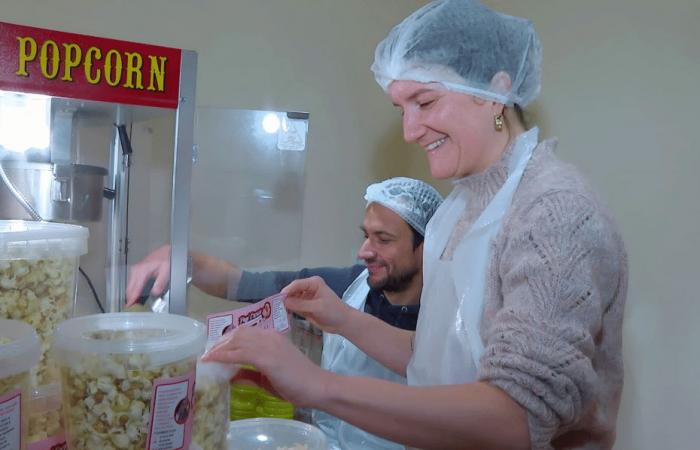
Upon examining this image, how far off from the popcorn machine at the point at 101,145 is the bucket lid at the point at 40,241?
115 mm

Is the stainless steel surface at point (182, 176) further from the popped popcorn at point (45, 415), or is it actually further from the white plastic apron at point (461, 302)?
the white plastic apron at point (461, 302)

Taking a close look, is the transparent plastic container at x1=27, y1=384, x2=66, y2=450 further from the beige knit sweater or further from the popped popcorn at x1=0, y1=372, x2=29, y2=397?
the beige knit sweater

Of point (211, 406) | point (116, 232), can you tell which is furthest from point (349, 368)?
point (211, 406)

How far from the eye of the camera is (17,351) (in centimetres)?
49

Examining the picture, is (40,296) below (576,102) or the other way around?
below

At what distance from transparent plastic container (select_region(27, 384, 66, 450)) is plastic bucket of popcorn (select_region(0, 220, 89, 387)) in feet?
0.08

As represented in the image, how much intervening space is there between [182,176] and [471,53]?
557 mm

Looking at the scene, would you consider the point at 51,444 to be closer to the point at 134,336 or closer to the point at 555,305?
the point at 134,336

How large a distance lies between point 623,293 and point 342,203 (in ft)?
4.70

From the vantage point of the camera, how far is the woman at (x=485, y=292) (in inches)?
30.1

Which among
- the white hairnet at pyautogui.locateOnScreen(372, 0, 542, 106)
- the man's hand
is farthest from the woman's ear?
the man's hand

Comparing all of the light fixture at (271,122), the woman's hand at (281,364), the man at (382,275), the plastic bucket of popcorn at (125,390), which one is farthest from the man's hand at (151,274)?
the light fixture at (271,122)

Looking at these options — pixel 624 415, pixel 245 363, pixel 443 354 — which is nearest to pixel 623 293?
pixel 443 354

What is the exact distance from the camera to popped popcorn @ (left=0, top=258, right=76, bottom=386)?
0.67m
